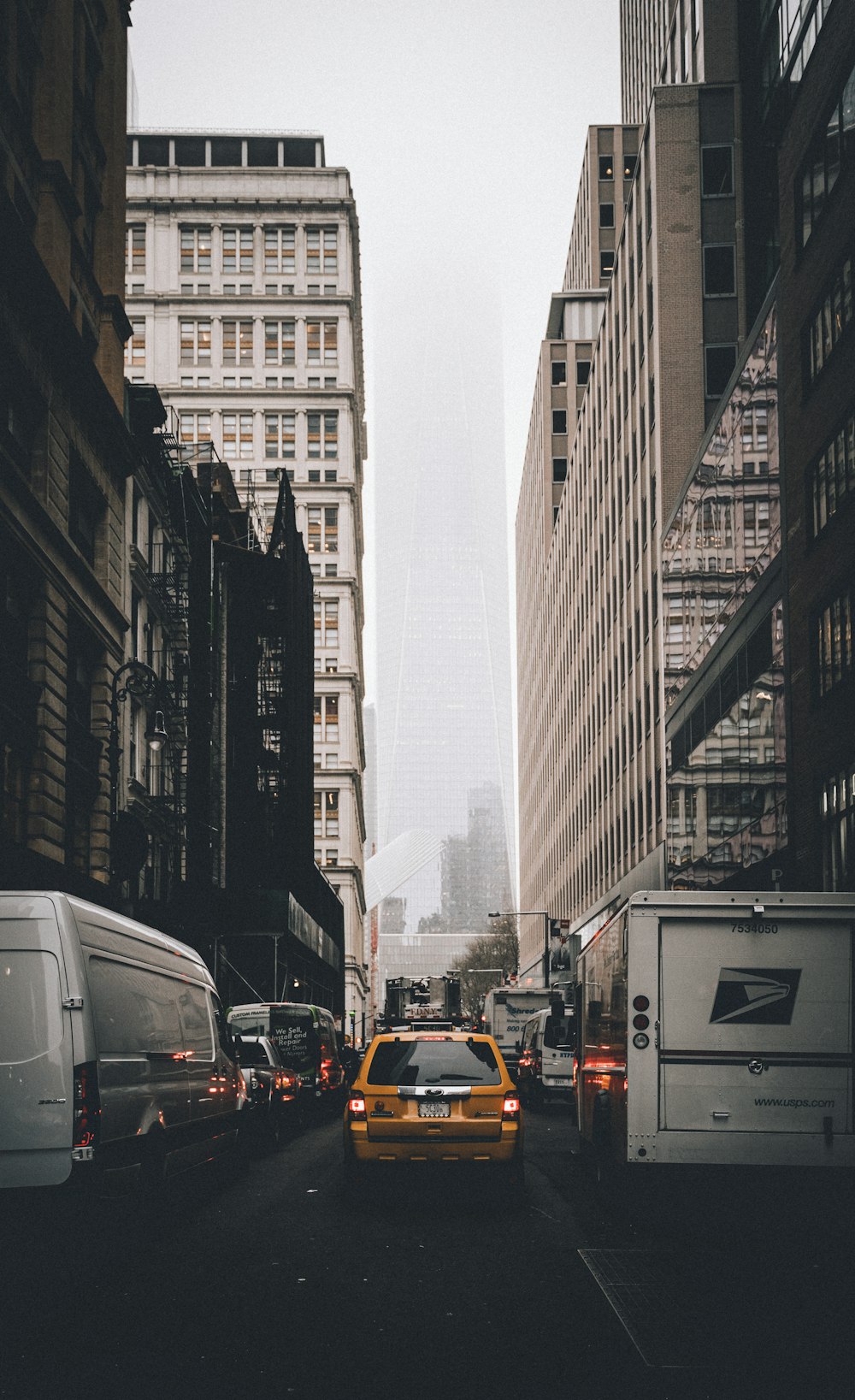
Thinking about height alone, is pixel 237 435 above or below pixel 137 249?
below

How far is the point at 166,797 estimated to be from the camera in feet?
134

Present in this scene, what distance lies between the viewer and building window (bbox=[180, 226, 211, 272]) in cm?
10712

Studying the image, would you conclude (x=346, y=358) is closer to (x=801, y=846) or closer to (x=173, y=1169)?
(x=801, y=846)

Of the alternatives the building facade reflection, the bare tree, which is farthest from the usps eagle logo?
the bare tree

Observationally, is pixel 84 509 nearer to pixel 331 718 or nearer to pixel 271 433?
pixel 271 433

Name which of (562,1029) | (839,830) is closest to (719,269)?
(839,830)

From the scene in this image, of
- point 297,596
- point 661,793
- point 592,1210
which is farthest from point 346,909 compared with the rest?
point 592,1210

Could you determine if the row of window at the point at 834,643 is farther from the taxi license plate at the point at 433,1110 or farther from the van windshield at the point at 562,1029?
the taxi license plate at the point at 433,1110

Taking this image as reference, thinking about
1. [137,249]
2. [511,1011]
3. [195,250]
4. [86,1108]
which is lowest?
[511,1011]

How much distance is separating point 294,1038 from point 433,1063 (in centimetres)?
1672

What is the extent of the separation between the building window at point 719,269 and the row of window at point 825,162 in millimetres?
21500

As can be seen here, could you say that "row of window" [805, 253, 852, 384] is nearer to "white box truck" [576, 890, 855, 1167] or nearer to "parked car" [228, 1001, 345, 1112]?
"parked car" [228, 1001, 345, 1112]

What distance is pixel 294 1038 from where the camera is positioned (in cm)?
3053

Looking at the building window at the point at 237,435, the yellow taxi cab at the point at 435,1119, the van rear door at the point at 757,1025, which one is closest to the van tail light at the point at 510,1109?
the yellow taxi cab at the point at 435,1119
